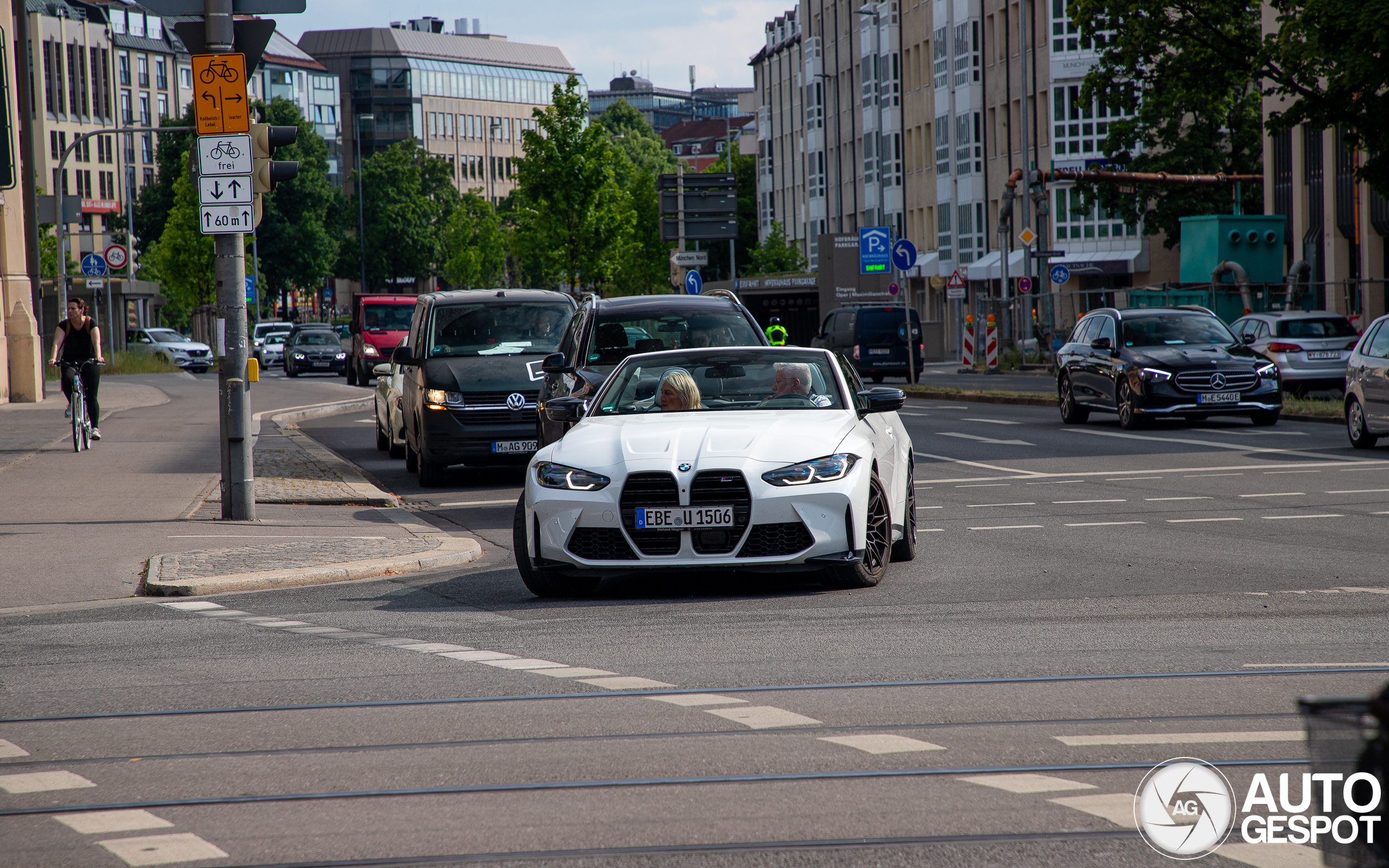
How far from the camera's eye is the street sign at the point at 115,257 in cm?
4884

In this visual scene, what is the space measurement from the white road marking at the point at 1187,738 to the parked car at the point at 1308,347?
26369mm

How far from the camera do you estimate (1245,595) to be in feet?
31.8

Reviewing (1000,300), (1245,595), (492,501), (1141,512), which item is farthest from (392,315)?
(1245,595)

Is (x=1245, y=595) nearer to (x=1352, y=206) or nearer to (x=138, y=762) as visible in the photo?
(x=138, y=762)

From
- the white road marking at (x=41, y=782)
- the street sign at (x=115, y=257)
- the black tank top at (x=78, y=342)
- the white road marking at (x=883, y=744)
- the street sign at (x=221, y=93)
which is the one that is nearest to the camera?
the white road marking at (x=41, y=782)

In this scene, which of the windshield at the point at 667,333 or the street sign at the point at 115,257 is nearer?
the windshield at the point at 667,333

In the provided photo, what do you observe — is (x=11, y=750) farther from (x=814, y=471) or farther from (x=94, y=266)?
(x=94, y=266)

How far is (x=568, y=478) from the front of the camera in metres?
10.0

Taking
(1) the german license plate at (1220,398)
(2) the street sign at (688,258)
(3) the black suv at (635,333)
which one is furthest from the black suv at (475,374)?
(2) the street sign at (688,258)

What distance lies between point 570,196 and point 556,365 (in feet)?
168

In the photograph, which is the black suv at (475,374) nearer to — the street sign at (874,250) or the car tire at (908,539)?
the car tire at (908,539)

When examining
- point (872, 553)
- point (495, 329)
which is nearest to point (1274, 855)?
point (872, 553)

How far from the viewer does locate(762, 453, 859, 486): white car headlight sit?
9844 millimetres

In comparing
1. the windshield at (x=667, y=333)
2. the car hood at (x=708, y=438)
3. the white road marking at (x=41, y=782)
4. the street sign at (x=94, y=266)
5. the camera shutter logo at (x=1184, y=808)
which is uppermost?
the street sign at (x=94, y=266)
